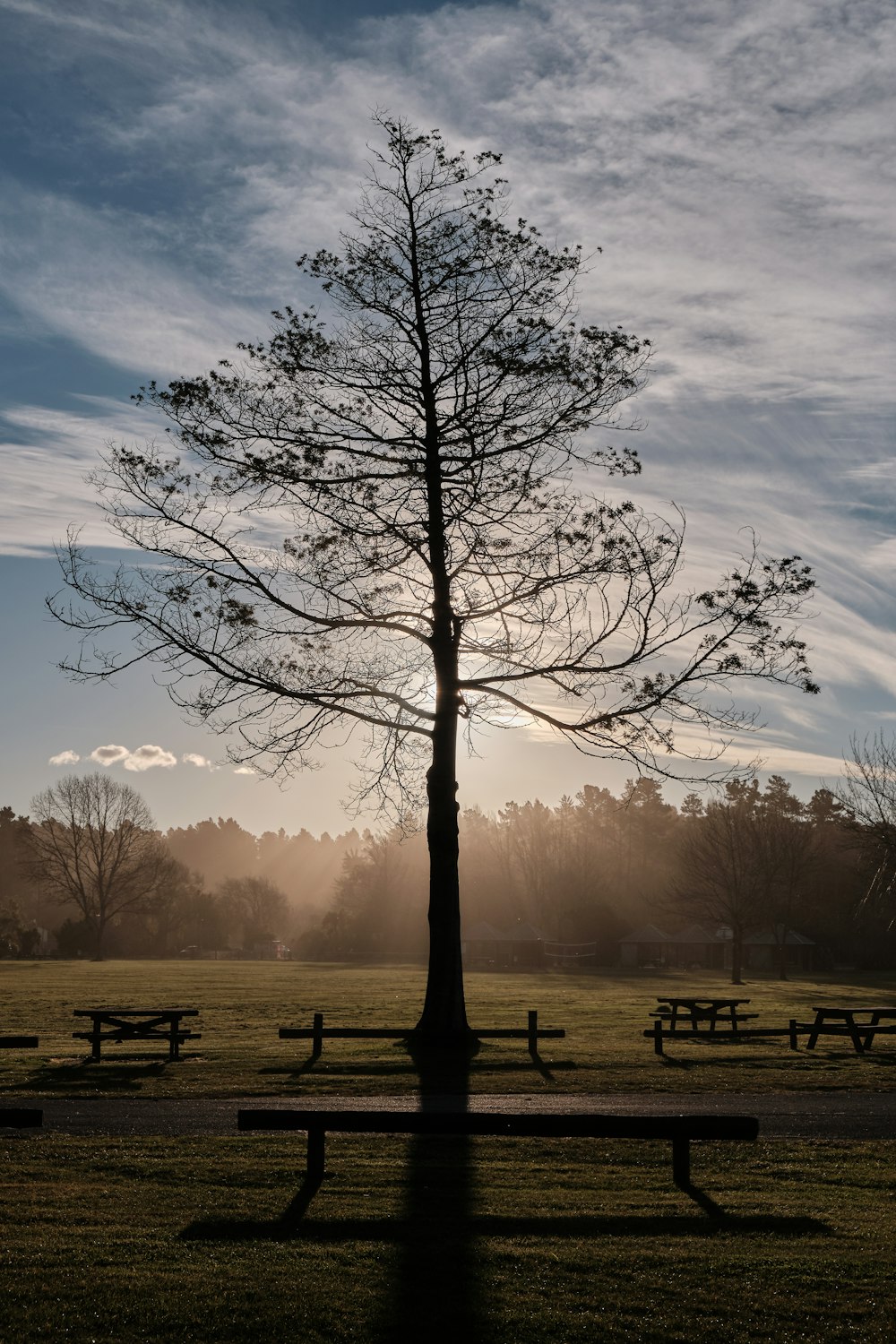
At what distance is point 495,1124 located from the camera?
960cm

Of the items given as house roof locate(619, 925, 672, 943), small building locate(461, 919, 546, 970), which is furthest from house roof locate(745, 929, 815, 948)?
small building locate(461, 919, 546, 970)

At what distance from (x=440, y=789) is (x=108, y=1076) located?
7.76 metres

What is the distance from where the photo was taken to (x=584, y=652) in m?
22.3

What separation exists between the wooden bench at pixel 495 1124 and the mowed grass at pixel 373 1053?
676cm

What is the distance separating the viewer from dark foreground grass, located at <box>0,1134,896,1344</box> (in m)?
6.96

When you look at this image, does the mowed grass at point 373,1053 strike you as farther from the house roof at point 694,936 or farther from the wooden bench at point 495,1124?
the house roof at point 694,936

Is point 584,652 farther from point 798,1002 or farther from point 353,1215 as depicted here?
point 798,1002

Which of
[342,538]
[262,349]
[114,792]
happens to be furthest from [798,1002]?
[114,792]

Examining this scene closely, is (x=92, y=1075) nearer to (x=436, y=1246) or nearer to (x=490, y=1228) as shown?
(x=490, y=1228)

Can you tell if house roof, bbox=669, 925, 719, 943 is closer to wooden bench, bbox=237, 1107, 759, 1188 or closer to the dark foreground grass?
the dark foreground grass

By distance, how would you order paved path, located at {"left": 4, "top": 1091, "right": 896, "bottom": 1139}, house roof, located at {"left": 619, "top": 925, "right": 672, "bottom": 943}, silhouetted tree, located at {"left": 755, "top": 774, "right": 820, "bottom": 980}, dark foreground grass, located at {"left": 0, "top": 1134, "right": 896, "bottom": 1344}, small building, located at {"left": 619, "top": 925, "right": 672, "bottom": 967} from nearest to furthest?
dark foreground grass, located at {"left": 0, "top": 1134, "right": 896, "bottom": 1344} → paved path, located at {"left": 4, "top": 1091, "right": 896, "bottom": 1139} → silhouetted tree, located at {"left": 755, "top": 774, "right": 820, "bottom": 980} → small building, located at {"left": 619, "top": 925, "right": 672, "bottom": 967} → house roof, located at {"left": 619, "top": 925, "right": 672, "bottom": 943}

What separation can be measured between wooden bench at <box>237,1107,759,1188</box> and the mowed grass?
6756 millimetres

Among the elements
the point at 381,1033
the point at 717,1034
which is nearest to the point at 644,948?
the point at 717,1034

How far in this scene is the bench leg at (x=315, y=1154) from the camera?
10.3 meters
